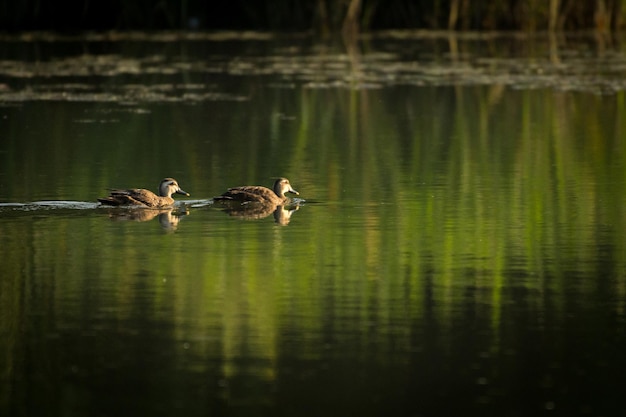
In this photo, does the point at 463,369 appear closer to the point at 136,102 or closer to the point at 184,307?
the point at 184,307

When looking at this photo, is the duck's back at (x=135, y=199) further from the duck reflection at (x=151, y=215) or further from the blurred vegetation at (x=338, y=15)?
the blurred vegetation at (x=338, y=15)

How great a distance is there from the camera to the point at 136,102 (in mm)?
20188

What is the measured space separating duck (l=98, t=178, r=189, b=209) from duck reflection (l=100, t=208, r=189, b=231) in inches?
2.1

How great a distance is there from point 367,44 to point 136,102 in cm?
1187

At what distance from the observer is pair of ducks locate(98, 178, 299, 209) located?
11.6m

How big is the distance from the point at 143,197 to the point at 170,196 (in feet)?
1.13

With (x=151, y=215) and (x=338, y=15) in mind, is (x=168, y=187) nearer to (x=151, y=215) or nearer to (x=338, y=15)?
(x=151, y=215)

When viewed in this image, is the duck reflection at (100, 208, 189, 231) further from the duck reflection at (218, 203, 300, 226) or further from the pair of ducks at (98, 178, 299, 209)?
the duck reflection at (218, 203, 300, 226)

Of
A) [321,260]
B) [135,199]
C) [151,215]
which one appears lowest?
[321,260]

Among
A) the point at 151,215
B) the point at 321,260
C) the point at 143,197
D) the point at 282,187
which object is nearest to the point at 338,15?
the point at 282,187

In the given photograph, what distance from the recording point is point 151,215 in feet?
37.9

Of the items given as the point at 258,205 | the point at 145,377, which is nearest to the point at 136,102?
the point at 258,205

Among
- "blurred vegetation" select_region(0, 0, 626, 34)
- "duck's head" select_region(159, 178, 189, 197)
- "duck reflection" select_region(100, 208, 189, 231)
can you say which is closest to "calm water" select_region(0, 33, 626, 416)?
"duck reflection" select_region(100, 208, 189, 231)

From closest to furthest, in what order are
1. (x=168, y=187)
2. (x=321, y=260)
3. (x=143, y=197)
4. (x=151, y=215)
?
(x=321, y=260)
(x=151, y=215)
(x=143, y=197)
(x=168, y=187)
